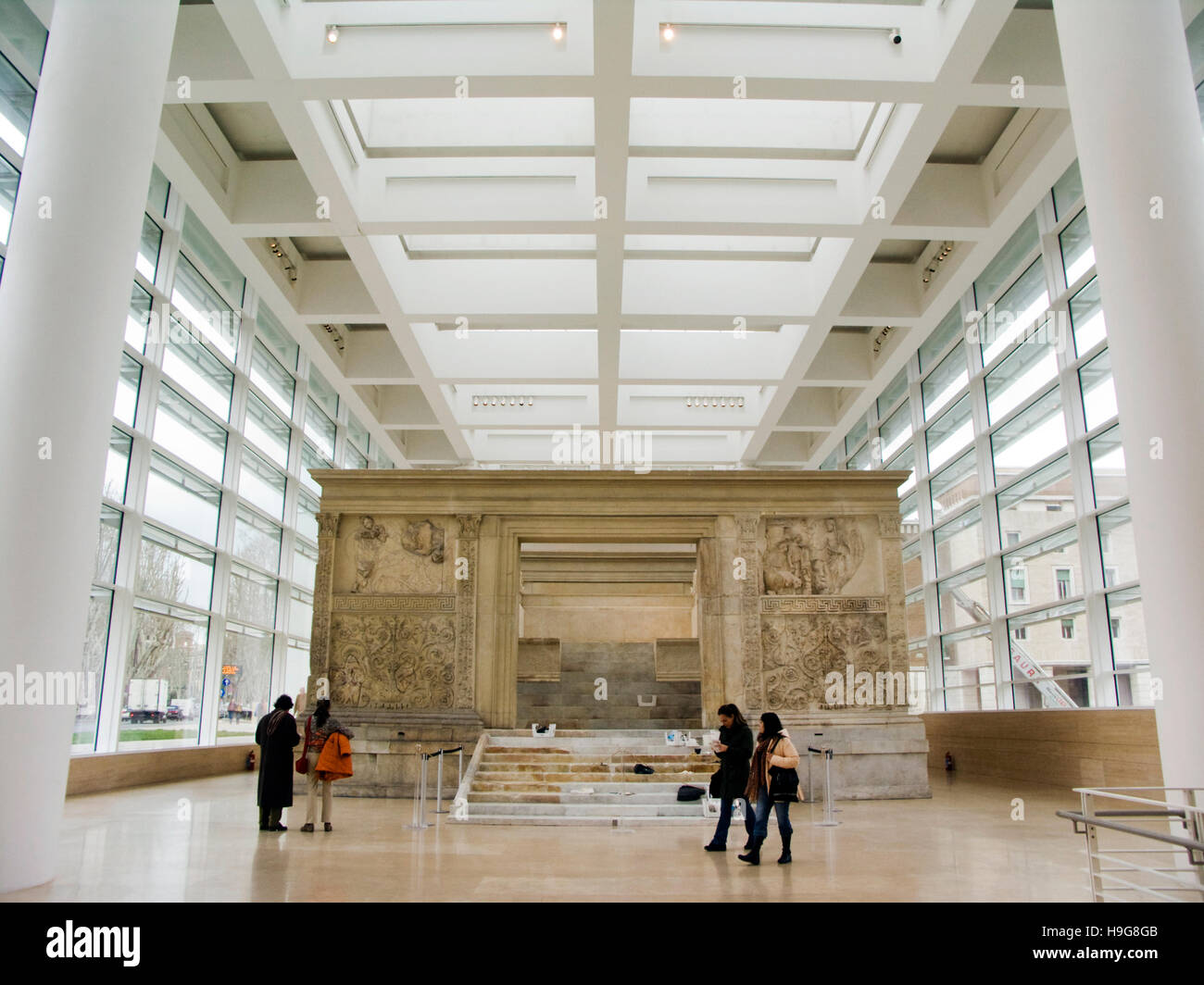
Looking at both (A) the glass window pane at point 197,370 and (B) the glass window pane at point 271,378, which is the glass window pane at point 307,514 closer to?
(B) the glass window pane at point 271,378

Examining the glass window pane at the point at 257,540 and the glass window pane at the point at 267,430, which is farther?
the glass window pane at the point at 267,430

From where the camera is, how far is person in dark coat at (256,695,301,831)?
34.6 feet

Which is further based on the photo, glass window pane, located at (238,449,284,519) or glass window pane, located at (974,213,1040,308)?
glass window pane, located at (238,449,284,519)

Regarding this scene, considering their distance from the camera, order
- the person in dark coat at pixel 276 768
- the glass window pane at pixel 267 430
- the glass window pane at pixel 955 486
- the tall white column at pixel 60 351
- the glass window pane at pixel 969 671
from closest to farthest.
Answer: the tall white column at pixel 60 351 < the person in dark coat at pixel 276 768 < the glass window pane at pixel 969 671 < the glass window pane at pixel 955 486 < the glass window pane at pixel 267 430

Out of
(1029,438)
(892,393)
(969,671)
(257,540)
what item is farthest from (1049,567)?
(257,540)

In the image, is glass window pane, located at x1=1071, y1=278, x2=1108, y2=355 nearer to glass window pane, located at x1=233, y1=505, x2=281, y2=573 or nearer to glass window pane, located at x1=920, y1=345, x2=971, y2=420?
glass window pane, located at x1=920, y1=345, x2=971, y2=420

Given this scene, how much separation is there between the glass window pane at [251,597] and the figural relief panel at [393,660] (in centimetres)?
470

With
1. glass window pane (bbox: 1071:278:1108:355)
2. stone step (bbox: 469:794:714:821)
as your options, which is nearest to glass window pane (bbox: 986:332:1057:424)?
glass window pane (bbox: 1071:278:1108:355)

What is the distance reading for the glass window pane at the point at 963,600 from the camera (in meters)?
20.5

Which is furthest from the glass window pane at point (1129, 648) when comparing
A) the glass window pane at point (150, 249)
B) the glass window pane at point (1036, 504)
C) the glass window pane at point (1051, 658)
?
the glass window pane at point (150, 249)

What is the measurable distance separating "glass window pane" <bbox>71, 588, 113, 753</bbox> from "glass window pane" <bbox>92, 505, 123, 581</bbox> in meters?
0.32

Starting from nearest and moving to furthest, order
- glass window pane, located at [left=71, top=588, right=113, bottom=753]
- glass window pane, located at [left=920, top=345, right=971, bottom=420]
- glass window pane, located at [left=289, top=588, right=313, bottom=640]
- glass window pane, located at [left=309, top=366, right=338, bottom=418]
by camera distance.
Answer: glass window pane, located at [left=71, top=588, right=113, bottom=753]
glass window pane, located at [left=920, top=345, right=971, bottom=420]
glass window pane, located at [left=289, top=588, right=313, bottom=640]
glass window pane, located at [left=309, top=366, right=338, bottom=418]
